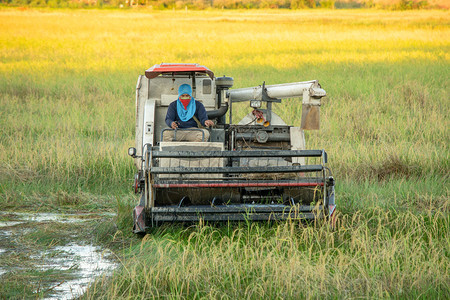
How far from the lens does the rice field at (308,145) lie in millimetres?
4691

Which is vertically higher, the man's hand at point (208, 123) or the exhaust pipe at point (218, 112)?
the exhaust pipe at point (218, 112)

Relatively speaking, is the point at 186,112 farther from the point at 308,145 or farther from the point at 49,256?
the point at 308,145

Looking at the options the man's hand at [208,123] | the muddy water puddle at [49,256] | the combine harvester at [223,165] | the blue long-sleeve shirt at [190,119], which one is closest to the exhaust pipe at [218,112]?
the combine harvester at [223,165]

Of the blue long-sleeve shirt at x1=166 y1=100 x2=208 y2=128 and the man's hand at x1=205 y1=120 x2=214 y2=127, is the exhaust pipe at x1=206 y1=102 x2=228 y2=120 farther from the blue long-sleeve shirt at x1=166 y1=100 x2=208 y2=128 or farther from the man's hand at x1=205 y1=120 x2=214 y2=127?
the man's hand at x1=205 y1=120 x2=214 y2=127

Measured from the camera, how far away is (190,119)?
7969mm

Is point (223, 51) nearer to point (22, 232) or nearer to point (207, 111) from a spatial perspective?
point (207, 111)

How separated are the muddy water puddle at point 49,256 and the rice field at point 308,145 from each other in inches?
11.5

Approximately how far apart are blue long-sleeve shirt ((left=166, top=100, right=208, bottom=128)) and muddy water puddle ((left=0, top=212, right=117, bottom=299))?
156 cm

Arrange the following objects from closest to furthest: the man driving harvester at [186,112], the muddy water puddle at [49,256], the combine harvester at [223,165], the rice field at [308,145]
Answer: the rice field at [308,145], the muddy water puddle at [49,256], the combine harvester at [223,165], the man driving harvester at [186,112]

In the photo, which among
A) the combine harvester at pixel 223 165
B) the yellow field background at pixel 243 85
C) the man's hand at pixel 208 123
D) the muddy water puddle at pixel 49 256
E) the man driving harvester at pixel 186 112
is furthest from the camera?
the yellow field background at pixel 243 85

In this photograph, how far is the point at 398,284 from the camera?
4461mm

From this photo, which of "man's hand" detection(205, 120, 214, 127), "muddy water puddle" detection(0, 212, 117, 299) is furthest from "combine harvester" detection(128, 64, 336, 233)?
"muddy water puddle" detection(0, 212, 117, 299)

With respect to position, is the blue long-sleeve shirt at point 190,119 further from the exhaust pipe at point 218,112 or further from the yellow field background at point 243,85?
the yellow field background at point 243,85

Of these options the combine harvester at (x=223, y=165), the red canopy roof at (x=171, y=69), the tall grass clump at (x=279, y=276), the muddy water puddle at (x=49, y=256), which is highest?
the red canopy roof at (x=171, y=69)
